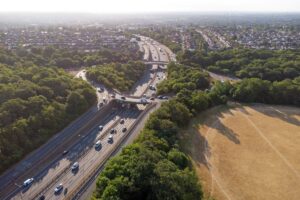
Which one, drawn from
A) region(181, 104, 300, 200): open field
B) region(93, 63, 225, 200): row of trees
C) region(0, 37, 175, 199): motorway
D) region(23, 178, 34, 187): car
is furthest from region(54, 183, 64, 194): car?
region(181, 104, 300, 200): open field

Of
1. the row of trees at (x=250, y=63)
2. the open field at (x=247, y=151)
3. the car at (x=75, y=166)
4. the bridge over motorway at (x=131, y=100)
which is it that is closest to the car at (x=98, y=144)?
the car at (x=75, y=166)

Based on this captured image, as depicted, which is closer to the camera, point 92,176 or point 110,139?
point 92,176

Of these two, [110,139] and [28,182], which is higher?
[28,182]

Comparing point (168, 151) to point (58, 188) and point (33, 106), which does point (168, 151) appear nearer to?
point (58, 188)

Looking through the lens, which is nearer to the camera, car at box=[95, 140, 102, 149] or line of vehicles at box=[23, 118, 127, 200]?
line of vehicles at box=[23, 118, 127, 200]

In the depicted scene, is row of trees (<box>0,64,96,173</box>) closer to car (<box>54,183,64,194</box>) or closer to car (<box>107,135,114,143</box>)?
car (<box>107,135,114,143</box>)

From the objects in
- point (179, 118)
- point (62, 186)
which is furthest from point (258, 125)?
point (62, 186)

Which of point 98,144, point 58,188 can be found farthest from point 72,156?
point 58,188
